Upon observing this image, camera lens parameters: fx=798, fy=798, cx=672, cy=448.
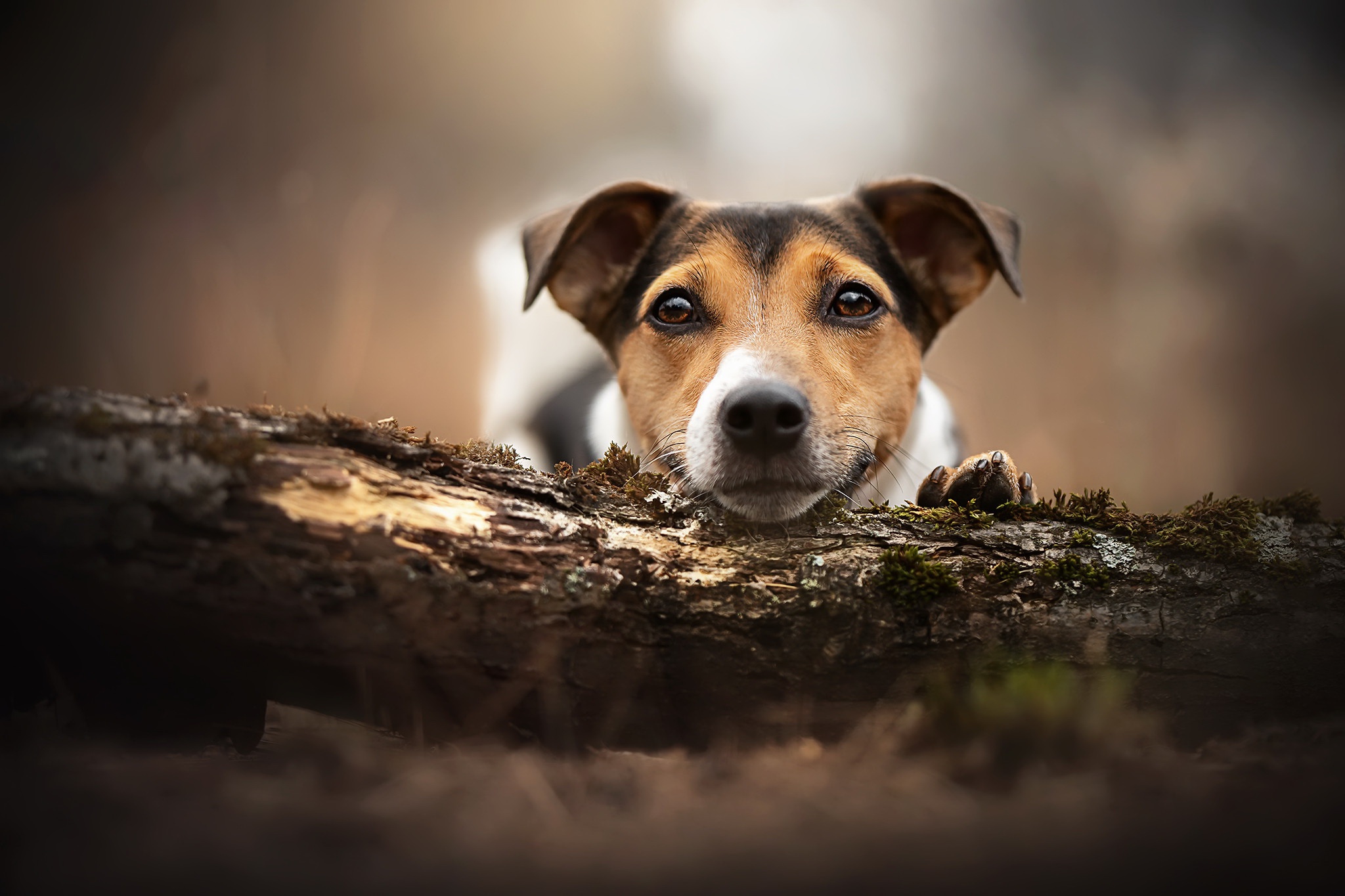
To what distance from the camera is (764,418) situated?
7.22 feet

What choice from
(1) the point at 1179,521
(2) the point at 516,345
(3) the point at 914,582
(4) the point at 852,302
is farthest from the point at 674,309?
(2) the point at 516,345

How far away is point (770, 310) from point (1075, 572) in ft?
4.21

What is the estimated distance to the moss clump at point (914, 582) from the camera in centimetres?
186

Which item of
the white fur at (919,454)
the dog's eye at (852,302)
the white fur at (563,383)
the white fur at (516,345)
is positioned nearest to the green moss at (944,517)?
the white fur at (563,383)

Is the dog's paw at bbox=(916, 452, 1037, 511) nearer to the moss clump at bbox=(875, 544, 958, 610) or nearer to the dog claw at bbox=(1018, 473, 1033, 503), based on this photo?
the dog claw at bbox=(1018, 473, 1033, 503)

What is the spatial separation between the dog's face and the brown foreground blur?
72 centimetres

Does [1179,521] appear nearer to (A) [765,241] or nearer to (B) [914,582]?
(B) [914,582]

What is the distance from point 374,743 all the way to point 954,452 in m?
2.75

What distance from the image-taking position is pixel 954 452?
362cm

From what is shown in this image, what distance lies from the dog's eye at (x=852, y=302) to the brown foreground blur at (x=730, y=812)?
4.66 feet

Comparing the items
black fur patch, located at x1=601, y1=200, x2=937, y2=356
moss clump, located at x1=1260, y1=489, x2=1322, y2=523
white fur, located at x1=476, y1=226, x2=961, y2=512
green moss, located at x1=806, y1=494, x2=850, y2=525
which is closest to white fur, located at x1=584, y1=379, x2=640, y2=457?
white fur, located at x1=476, y1=226, x2=961, y2=512

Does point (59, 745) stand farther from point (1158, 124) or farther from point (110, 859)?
point (1158, 124)

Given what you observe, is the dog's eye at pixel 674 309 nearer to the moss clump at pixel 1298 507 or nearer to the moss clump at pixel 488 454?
the moss clump at pixel 488 454

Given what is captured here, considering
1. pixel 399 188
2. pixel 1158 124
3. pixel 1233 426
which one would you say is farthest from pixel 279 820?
pixel 1158 124
